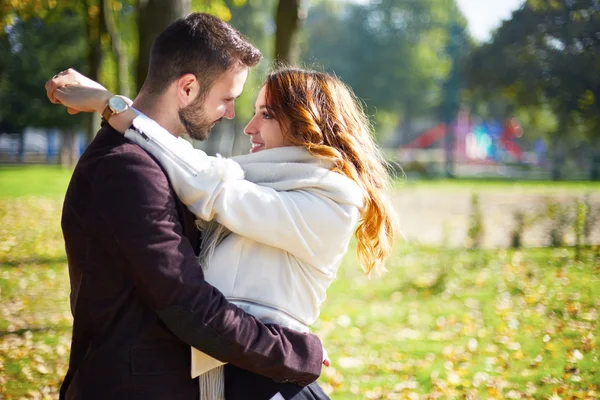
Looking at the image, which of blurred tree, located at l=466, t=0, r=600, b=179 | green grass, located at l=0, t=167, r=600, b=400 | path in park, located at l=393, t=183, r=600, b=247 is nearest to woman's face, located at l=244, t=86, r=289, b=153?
blurred tree, located at l=466, t=0, r=600, b=179

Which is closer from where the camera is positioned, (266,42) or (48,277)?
(48,277)

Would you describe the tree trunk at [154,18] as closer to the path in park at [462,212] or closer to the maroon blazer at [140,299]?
the path in park at [462,212]

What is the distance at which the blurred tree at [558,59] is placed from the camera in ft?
14.0

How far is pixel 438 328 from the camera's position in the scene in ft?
22.9

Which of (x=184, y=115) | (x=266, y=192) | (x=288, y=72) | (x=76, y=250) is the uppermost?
(x=288, y=72)

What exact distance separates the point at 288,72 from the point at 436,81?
58.8 metres

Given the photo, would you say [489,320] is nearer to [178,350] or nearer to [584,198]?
[584,198]

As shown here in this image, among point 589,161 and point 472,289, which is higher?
point 589,161

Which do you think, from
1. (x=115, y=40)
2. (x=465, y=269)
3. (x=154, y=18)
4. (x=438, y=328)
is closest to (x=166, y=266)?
(x=154, y=18)

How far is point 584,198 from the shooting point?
6.48 m

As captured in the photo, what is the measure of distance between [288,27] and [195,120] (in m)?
6.34

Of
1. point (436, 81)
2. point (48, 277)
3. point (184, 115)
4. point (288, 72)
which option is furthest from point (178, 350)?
point (436, 81)

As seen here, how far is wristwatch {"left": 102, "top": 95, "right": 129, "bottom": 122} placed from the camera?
6.88 ft

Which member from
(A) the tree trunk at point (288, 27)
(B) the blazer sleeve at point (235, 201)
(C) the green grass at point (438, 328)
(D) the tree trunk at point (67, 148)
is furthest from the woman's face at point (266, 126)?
(D) the tree trunk at point (67, 148)
